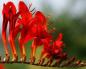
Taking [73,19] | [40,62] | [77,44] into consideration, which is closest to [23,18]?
[40,62]

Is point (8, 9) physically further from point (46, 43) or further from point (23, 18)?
point (46, 43)

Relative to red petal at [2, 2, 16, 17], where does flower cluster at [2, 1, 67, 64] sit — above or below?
below

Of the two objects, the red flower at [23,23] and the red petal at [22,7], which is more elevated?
the red petal at [22,7]

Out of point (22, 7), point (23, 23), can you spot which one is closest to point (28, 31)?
point (23, 23)

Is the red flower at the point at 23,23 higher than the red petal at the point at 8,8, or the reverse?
the red petal at the point at 8,8

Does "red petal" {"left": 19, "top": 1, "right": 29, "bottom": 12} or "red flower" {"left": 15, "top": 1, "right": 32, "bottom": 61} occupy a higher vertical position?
"red petal" {"left": 19, "top": 1, "right": 29, "bottom": 12}

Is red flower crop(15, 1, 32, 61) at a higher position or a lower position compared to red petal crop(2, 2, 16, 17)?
lower

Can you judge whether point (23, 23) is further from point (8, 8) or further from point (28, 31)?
point (8, 8)

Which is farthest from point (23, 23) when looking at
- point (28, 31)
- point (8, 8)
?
point (8, 8)

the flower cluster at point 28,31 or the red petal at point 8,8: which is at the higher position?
the red petal at point 8,8

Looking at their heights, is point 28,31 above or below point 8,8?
below
